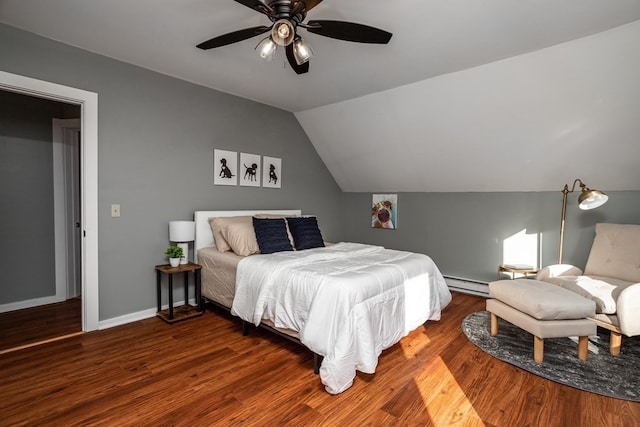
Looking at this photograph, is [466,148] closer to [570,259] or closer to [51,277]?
[570,259]

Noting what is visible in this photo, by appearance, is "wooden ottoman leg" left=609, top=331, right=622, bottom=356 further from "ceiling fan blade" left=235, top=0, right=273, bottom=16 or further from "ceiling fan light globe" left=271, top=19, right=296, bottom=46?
"ceiling fan blade" left=235, top=0, right=273, bottom=16

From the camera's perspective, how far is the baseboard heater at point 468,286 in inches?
169

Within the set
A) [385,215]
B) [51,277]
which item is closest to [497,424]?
[385,215]

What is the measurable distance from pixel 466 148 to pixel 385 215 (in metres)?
1.71

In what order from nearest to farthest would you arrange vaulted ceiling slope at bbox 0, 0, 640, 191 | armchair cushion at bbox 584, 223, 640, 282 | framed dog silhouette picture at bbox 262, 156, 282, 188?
vaulted ceiling slope at bbox 0, 0, 640, 191 < armchair cushion at bbox 584, 223, 640, 282 < framed dog silhouette picture at bbox 262, 156, 282, 188

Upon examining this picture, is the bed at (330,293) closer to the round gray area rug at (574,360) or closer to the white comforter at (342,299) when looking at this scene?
the white comforter at (342,299)

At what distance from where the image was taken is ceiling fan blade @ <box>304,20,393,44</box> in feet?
6.40

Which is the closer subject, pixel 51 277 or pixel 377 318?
pixel 377 318

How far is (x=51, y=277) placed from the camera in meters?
3.79

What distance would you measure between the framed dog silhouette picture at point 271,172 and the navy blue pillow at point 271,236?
107 cm

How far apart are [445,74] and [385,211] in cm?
240

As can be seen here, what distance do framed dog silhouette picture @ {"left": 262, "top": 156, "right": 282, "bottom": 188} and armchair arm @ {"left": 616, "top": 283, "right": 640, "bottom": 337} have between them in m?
3.83

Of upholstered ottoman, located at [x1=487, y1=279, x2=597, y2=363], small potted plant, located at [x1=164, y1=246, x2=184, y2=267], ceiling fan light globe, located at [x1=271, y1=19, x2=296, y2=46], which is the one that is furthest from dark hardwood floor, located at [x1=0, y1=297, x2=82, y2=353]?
upholstered ottoman, located at [x1=487, y1=279, x2=597, y2=363]

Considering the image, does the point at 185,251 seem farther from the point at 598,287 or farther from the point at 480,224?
the point at 598,287
